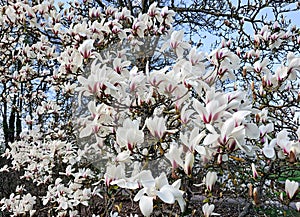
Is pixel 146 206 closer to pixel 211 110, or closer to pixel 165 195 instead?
pixel 165 195

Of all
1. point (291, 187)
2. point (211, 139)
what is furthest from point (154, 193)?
point (291, 187)

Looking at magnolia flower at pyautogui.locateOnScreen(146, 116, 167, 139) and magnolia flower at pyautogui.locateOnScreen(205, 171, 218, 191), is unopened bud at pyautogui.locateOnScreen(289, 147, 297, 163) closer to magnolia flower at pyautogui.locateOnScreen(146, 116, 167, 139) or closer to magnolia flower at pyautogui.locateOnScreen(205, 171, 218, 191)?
magnolia flower at pyautogui.locateOnScreen(205, 171, 218, 191)

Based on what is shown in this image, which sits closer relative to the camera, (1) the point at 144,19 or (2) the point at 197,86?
(2) the point at 197,86

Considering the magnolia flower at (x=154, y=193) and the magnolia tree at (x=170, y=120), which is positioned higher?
the magnolia tree at (x=170, y=120)

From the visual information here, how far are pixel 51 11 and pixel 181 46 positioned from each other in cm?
136

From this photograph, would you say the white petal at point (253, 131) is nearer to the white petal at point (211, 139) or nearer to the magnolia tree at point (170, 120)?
the magnolia tree at point (170, 120)

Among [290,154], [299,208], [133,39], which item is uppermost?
[133,39]

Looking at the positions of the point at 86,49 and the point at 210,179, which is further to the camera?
the point at 86,49

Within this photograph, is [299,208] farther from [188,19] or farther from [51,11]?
[188,19]

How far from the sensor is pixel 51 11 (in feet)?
7.96

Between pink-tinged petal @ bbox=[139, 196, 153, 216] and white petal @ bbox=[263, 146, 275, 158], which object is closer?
pink-tinged petal @ bbox=[139, 196, 153, 216]

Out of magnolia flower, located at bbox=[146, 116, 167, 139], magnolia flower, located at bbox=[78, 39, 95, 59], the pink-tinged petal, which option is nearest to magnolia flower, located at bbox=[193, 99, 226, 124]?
magnolia flower, located at bbox=[146, 116, 167, 139]

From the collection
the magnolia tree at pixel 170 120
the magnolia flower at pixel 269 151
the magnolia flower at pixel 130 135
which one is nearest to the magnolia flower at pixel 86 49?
the magnolia tree at pixel 170 120

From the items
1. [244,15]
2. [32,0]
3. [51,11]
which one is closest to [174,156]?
[51,11]
